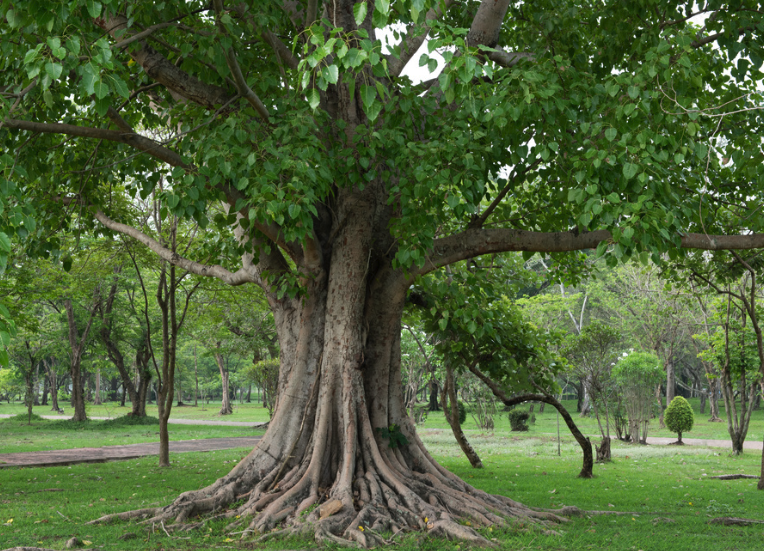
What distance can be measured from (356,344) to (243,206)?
229 cm

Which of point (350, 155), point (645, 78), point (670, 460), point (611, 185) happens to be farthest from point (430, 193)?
point (670, 460)

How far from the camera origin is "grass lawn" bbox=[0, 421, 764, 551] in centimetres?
559

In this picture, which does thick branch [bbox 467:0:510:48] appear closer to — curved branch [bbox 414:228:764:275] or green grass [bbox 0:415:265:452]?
curved branch [bbox 414:228:764:275]

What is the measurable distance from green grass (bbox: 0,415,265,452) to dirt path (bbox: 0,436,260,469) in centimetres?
119

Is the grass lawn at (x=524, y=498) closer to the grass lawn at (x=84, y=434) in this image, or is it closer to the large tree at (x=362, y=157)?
the large tree at (x=362, y=157)

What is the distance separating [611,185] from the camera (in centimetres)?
532

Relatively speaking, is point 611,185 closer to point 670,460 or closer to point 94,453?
point 670,460

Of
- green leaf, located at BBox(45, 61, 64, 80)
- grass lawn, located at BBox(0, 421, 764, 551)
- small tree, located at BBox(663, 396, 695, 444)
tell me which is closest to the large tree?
green leaf, located at BBox(45, 61, 64, 80)

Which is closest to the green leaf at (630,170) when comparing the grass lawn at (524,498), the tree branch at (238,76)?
the grass lawn at (524,498)

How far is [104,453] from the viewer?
14828 millimetres

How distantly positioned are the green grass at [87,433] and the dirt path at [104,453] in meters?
1.19

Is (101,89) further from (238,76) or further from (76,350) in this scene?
(76,350)

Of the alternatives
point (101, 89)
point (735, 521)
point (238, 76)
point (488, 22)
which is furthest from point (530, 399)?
point (101, 89)

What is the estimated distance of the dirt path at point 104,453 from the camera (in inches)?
500
